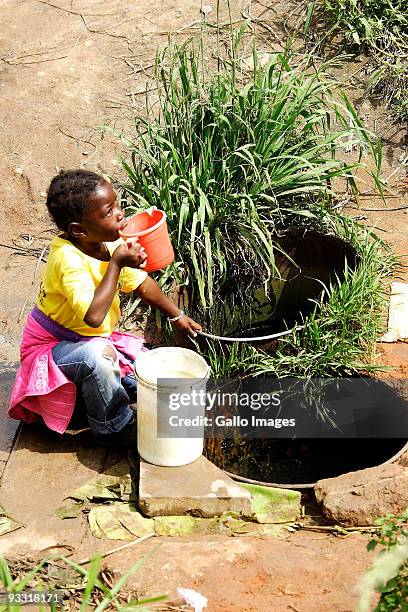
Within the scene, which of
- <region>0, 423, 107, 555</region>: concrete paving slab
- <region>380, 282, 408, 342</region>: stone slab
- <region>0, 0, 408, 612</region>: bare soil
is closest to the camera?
<region>0, 0, 408, 612</region>: bare soil

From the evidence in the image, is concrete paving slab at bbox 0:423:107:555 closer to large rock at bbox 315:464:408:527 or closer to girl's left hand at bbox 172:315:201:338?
girl's left hand at bbox 172:315:201:338

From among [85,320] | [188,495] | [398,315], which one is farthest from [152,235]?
[398,315]

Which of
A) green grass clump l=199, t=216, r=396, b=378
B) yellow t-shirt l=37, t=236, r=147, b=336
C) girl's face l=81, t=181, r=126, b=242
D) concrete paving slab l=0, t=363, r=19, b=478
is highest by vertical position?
girl's face l=81, t=181, r=126, b=242

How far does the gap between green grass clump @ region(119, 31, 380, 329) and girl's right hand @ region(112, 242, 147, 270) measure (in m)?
0.85

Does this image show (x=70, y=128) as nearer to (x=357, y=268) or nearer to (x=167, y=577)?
(x=357, y=268)

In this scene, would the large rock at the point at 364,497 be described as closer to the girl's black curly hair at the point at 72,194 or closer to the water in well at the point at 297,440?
the water in well at the point at 297,440

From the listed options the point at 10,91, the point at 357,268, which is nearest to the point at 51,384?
the point at 357,268

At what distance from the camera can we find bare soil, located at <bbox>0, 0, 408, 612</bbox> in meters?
2.65

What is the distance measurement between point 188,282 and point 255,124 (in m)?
0.94

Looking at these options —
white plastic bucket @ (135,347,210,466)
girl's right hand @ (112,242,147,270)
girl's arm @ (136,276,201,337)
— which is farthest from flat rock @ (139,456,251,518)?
girl's right hand @ (112,242,147,270)

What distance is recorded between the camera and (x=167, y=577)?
8.75 ft

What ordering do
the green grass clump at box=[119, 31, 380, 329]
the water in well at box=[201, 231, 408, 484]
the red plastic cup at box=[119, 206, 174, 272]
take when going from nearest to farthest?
the red plastic cup at box=[119, 206, 174, 272] → the water in well at box=[201, 231, 408, 484] → the green grass clump at box=[119, 31, 380, 329]

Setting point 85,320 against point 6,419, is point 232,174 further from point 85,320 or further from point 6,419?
point 6,419

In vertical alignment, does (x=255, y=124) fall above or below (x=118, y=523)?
above
